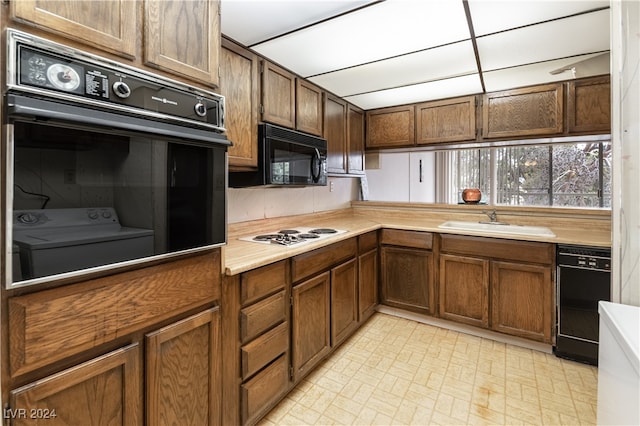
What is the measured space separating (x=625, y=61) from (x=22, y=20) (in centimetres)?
189

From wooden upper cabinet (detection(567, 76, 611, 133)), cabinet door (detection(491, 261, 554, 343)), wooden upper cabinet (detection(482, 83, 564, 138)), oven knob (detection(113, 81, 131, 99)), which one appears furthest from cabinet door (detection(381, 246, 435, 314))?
oven knob (detection(113, 81, 131, 99))

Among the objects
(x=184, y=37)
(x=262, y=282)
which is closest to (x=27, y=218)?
(x=184, y=37)

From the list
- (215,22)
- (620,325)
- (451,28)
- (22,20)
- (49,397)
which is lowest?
(49,397)

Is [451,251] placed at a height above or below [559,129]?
below

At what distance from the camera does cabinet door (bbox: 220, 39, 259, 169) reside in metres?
1.79

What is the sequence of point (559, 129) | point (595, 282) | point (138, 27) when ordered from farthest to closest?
point (559, 129) → point (595, 282) → point (138, 27)

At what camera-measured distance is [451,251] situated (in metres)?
2.63

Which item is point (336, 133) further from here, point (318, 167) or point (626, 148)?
point (626, 148)

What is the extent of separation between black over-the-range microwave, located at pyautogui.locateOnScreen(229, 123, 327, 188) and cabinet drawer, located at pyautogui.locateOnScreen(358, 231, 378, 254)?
58 centimetres

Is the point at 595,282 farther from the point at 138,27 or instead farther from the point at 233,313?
the point at 138,27

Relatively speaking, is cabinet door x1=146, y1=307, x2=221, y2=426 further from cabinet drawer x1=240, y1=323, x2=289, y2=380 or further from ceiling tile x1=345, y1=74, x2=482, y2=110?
ceiling tile x1=345, y1=74, x2=482, y2=110

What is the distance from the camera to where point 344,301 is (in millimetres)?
2350

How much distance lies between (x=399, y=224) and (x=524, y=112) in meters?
1.39

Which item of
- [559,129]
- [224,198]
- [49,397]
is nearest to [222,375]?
[49,397]
